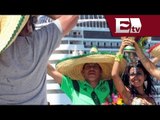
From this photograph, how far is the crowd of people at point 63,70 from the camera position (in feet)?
9.36

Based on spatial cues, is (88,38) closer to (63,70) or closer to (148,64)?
(63,70)

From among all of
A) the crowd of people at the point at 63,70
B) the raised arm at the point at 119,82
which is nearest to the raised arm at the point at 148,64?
the crowd of people at the point at 63,70

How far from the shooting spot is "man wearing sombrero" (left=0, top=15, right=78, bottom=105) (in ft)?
9.31

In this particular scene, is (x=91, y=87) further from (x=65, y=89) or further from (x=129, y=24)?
(x=129, y=24)

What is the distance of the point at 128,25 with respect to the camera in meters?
3.46

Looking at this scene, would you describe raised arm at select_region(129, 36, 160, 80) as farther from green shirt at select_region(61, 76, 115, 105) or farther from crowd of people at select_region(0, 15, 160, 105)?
green shirt at select_region(61, 76, 115, 105)

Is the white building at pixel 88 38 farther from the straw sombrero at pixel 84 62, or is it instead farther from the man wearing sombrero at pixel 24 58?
the man wearing sombrero at pixel 24 58

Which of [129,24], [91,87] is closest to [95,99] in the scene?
[91,87]

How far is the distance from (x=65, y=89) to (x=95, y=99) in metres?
0.22

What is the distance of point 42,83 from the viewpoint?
2.91 meters

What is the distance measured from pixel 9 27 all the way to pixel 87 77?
0.66 m
